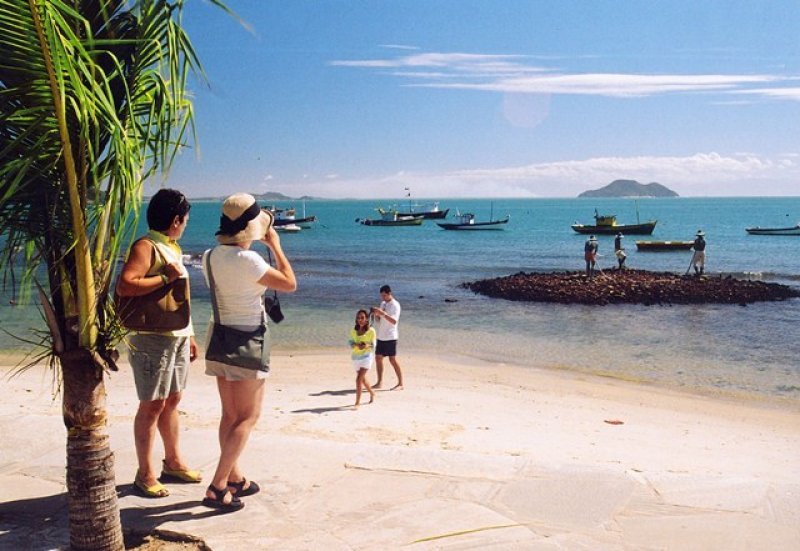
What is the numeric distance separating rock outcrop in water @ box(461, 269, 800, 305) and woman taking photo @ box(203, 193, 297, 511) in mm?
23826

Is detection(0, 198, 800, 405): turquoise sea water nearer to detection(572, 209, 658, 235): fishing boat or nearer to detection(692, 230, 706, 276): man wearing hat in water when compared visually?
detection(692, 230, 706, 276): man wearing hat in water

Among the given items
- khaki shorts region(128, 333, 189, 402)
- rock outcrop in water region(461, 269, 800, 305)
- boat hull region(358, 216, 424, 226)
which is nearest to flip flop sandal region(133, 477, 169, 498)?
khaki shorts region(128, 333, 189, 402)

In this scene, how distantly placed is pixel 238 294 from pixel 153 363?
68 centimetres

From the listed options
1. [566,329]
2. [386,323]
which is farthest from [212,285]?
[566,329]

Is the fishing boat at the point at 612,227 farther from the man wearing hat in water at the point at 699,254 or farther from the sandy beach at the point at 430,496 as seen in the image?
the sandy beach at the point at 430,496

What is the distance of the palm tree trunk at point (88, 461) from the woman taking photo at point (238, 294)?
2.33ft

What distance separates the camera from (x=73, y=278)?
3221mm

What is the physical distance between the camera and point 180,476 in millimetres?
4512

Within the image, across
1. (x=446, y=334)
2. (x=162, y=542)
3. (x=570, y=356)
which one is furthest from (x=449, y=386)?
(x=162, y=542)

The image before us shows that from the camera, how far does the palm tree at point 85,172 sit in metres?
2.97

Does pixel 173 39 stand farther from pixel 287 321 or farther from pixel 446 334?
pixel 287 321

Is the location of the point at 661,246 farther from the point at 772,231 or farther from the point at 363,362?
the point at 363,362

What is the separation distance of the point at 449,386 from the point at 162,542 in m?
9.48

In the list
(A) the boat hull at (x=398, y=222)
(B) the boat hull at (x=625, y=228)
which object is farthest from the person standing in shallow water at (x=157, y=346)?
(A) the boat hull at (x=398, y=222)
